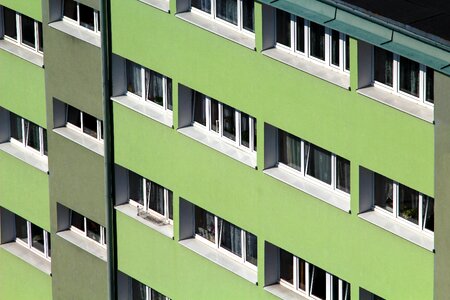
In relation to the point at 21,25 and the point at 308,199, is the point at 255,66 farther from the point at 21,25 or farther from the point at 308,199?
the point at 21,25

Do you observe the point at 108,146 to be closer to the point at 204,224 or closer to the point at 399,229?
the point at 204,224

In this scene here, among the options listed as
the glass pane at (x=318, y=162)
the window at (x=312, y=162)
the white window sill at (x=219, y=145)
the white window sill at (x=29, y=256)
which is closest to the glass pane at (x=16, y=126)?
the white window sill at (x=29, y=256)

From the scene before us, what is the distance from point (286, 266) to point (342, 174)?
335cm

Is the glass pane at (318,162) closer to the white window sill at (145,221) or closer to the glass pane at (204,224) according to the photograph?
the glass pane at (204,224)

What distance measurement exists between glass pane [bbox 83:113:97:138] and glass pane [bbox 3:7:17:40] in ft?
12.0

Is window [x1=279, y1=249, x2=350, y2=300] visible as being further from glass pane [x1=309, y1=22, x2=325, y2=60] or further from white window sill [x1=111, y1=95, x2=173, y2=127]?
glass pane [x1=309, y1=22, x2=325, y2=60]

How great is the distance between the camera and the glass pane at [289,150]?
46.1 m

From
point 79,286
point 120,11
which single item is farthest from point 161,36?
point 79,286

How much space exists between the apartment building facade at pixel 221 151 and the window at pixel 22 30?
0.19 feet

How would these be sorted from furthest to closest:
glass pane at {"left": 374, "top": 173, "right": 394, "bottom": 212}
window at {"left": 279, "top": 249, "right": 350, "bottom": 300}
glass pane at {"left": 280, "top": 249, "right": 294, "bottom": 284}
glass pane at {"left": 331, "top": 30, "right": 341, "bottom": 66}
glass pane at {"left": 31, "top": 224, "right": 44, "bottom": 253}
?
glass pane at {"left": 31, "top": 224, "right": 44, "bottom": 253}, glass pane at {"left": 280, "top": 249, "right": 294, "bottom": 284}, window at {"left": 279, "top": 249, "right": 350, "bottom": 300}, glass pane at {"left": 331, "top": 30, "right": 341, "bottom": 66}, glass pane at {"left": 374, "top": 173, "right": 394, "bottom": 212}

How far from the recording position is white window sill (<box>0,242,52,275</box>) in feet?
183

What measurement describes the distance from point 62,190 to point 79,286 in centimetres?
248

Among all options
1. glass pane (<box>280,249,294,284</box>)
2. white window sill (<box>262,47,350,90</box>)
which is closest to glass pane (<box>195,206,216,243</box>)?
glass pane (<box>280,249,294,284</box>)

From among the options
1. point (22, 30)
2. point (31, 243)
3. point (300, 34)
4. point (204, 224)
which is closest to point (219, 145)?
point (204, 224)
